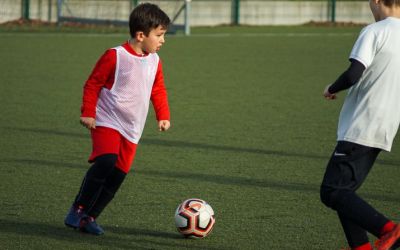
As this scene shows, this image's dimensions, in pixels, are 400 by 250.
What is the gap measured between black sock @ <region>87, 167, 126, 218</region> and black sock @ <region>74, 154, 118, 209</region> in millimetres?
34

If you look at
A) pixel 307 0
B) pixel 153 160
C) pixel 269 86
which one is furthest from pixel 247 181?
pixel 307 0

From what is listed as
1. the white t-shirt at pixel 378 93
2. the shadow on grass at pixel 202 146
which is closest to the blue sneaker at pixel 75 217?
the white t-shirt at pixel 378 93

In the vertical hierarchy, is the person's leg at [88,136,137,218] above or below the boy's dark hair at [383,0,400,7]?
below

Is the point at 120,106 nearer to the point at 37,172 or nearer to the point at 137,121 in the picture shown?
the point at 137,121

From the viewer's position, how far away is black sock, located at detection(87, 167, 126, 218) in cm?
580

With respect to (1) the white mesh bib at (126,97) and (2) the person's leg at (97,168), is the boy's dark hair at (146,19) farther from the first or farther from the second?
(2) the person's leg at (97,168)

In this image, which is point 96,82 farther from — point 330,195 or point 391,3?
A: point 391,3

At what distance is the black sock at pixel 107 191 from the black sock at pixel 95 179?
0.03 meters

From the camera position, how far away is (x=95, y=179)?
18.7 ft

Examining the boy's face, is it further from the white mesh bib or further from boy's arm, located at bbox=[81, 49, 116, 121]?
boy's arm, located at bbox=[81, 49, 116, 121]

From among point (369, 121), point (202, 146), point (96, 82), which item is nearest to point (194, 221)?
point (96, 82)

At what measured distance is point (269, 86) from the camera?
48.3 ft

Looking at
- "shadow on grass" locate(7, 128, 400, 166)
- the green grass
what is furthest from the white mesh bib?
"shadow on grass" locate(7, 128, 400, 166)

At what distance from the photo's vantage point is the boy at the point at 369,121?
15.6 ft
